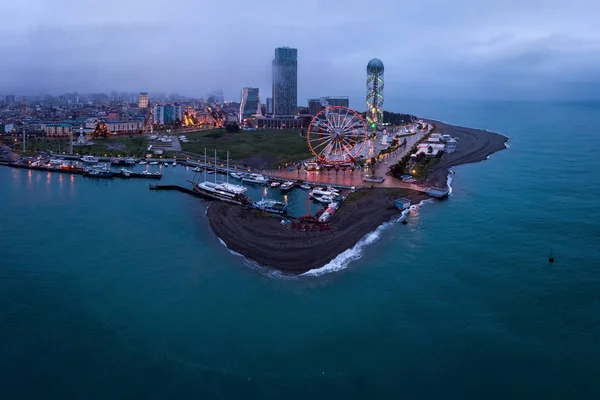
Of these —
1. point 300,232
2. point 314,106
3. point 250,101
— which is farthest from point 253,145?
point 250,101

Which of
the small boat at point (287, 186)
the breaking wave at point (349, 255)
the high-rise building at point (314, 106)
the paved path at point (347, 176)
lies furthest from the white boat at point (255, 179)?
the high-rise building at point (314, 106)

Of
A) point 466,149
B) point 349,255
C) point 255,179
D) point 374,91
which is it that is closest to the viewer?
point 349,255

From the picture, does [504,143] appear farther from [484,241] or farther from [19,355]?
[19,355]

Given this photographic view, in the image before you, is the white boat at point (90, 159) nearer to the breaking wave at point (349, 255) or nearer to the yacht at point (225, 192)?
the yacht at point (225, 192)

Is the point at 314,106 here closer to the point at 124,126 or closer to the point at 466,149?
the point at 124,126

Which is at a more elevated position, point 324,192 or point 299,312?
point 324,192

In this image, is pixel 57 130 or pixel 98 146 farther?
pixel 57 130

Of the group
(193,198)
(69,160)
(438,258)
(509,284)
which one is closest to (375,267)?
(438,258)
